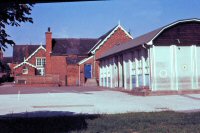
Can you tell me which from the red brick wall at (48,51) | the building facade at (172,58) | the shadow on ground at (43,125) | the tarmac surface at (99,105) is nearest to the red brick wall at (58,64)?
the red brick wall at (48,51)

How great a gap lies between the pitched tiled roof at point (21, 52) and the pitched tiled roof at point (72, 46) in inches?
490

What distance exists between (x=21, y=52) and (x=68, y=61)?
2070 cm

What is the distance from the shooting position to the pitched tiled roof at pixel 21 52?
66.8 meters

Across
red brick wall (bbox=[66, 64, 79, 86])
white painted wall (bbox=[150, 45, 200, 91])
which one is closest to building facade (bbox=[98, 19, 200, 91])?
white painted wall (bbox=[150, 45, 200, 91])

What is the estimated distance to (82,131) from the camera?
8.78 meters

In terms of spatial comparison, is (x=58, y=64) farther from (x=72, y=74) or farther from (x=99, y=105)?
(x=99, y=105)

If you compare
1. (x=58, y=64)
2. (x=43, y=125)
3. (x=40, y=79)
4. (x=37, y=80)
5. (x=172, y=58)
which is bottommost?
(x=43, y=125)

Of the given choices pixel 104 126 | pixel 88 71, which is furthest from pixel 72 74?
pixel 104 126

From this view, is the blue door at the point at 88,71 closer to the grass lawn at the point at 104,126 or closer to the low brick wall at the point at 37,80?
the low brick wall at the point at 37,80

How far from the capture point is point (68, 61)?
51.8m

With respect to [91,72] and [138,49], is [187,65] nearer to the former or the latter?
[138,49]

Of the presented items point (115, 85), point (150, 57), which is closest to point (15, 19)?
point (150, 57)

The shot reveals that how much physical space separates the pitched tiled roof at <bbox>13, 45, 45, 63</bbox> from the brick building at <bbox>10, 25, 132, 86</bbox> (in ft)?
23.4

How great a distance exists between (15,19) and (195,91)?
61.5ft
